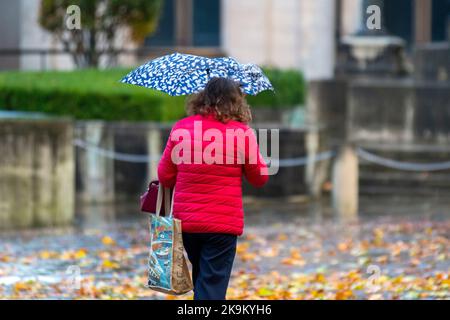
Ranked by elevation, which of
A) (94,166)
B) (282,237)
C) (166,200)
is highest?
(166,200)

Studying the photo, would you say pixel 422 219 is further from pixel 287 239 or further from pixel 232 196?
pixel 232 196

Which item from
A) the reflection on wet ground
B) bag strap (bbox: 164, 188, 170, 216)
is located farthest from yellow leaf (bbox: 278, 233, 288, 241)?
bag strap (bbox: 164, 188, 170, 216)

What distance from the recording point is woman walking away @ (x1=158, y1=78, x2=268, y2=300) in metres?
8.16

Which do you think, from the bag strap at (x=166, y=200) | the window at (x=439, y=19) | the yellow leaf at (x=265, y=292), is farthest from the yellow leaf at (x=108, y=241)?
the window at (x=439, y=19)

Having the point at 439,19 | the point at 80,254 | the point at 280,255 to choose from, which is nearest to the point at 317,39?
the point at 439,19

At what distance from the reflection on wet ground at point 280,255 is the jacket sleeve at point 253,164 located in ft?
9.00

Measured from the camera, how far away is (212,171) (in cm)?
819

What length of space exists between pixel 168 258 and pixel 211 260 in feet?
0.89

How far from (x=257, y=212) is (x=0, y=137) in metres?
4.17

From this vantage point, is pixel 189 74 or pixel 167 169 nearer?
pixel 167 169

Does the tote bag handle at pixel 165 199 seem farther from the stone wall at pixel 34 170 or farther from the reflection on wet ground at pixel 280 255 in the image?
the stone wall at pixel 34 170

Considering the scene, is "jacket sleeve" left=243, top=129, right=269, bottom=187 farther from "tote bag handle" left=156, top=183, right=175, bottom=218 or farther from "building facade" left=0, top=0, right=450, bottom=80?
"building facade" left=0, top=0, right=450, bottom=80

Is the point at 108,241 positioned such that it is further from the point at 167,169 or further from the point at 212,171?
the point at 212,171

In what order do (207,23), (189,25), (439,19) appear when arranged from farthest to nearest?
(439,19), (207,23), (189,25)
